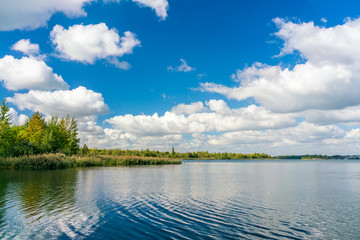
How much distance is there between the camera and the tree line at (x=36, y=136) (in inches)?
2395

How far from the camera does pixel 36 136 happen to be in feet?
245

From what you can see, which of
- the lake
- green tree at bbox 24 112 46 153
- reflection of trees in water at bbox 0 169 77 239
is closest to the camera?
reflection of trees in water at bbox 0 169 77 239

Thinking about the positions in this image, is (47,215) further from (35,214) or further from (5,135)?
(5,135)

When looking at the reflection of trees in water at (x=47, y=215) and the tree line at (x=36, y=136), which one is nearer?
the reflection of trees in water at (x=47, y=215)

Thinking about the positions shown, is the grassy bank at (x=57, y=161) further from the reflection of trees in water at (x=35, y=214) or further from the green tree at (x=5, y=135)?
the reflection of trees in water at (x=35, y=214)

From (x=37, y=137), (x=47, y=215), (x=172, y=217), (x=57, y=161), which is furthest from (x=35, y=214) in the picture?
(x=37, y=137)

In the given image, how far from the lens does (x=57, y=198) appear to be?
19.2 m

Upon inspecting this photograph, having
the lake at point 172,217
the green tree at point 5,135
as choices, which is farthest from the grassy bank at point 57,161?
the lake at point 172,217

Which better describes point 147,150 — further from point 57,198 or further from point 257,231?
point 257,231

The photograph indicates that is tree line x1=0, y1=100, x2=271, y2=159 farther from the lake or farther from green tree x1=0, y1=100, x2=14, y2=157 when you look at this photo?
the lake

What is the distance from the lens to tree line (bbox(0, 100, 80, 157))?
2395 inches

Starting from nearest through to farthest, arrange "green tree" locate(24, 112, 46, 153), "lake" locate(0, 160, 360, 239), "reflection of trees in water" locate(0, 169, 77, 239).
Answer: "reflection of trees in water" locate(0, 169, 77, 239) → "lake" locate(0, 160, 360, 239) → "green tree" locate(24, 112, 46, 153)

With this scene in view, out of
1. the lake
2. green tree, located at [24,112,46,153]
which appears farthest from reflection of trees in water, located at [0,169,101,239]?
green tree, located at [24,112,46,153]

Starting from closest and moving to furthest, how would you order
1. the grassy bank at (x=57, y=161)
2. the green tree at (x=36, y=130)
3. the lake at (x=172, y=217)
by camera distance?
the lake at (x=172, y=217)
the grassy bank at (x=57, y=161)
the green tree at (x=36, y=130)
